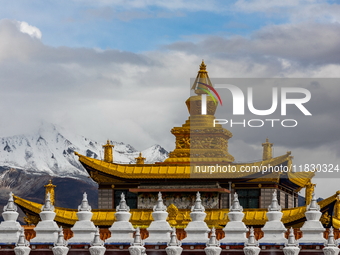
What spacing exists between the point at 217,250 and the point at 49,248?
747 cm

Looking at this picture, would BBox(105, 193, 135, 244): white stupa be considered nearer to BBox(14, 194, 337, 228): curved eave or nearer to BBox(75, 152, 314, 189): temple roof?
BBox(14, 194, 337, 228): curved eave

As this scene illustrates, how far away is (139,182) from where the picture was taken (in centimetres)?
6425

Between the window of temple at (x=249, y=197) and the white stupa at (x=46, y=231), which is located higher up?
the window of temple at (x=249, y=197)

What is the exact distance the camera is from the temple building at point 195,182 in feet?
205

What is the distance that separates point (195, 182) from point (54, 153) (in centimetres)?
11195

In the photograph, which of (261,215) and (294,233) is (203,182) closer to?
(261,215)

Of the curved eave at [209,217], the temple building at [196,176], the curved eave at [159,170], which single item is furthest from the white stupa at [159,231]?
the curved eave at [159,170]

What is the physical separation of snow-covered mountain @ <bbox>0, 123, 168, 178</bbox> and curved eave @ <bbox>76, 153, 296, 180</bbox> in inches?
3692

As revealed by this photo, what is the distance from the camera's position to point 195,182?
2490 inches

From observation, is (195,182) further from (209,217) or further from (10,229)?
(10,229)

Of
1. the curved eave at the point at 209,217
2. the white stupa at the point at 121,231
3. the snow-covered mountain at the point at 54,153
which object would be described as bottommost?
the white stupa at the point at 121,231

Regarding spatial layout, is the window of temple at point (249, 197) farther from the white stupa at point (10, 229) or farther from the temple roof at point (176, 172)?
the white stupa at point (10, 229)

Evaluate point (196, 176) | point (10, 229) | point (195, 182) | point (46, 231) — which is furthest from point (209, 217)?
point (10, 229)

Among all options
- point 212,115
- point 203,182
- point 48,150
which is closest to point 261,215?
point 203,182
